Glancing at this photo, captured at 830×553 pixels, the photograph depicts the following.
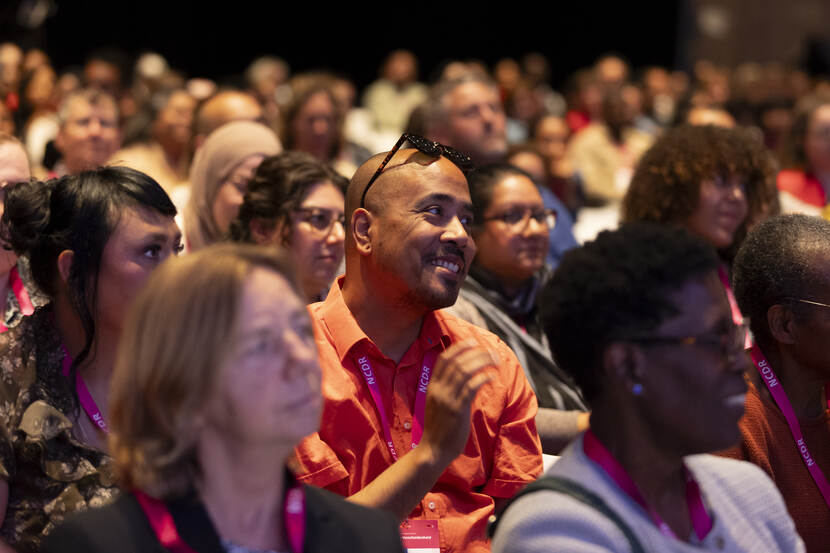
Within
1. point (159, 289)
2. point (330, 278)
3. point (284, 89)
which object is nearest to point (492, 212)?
point (330, 278)

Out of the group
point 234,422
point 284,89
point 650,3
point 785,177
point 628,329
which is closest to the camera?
A: point 234,422

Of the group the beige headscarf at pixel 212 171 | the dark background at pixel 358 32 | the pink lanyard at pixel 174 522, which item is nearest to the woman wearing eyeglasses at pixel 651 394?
the pink lanyard at pixel 174 522

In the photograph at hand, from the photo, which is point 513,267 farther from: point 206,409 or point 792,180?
point 792,180

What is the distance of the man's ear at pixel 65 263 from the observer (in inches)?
102

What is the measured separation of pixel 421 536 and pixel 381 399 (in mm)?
352

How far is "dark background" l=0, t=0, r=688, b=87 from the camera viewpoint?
1298cm

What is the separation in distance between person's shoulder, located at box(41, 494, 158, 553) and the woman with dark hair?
2.03ft

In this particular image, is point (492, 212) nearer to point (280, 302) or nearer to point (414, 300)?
point (414, 300)

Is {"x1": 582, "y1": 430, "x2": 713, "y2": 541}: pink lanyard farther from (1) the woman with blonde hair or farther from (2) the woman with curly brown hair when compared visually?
(2) the woman with curly brown hair

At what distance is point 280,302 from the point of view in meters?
1.77

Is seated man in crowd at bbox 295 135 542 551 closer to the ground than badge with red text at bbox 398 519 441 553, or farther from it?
farther from it

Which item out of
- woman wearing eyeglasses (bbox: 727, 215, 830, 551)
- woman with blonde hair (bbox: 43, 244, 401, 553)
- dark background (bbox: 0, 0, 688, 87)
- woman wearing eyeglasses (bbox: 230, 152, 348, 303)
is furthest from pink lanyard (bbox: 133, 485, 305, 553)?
dark background (bbox: 0, 0, 688, 87)

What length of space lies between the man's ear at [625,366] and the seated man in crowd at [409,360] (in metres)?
0.52

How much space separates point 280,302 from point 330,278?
74.1 inches
